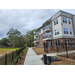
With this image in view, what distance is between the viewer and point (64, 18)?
53.3ft

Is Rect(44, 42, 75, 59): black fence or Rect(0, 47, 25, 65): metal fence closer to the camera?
Rect(0, 47, 25, 65): metal fence

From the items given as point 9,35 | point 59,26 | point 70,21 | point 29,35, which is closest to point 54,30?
point 59,26

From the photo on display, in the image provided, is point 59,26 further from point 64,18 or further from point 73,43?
point 73,43

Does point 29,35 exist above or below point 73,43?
above

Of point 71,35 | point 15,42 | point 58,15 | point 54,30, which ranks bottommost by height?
point 15,42

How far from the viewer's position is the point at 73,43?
16.4m

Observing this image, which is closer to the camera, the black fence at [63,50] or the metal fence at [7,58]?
the metal fence at [7,58]

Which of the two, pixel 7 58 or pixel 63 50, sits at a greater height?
pixel 7 58

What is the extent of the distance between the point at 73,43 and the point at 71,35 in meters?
2.42

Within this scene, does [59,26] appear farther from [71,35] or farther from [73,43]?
[73,43]

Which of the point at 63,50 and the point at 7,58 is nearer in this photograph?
the point at 7,58
